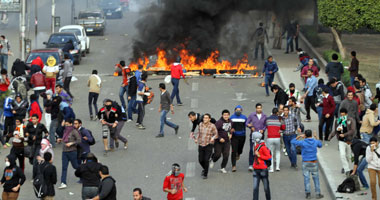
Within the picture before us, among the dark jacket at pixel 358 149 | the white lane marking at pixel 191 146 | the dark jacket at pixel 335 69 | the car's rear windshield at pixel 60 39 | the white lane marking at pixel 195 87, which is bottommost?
the white lane marking at pixel 191 146

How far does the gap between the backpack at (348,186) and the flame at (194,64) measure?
48.5 feet

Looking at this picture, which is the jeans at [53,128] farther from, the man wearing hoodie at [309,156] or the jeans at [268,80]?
the jeans at [268,80]

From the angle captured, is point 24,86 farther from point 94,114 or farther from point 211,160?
point 211,160

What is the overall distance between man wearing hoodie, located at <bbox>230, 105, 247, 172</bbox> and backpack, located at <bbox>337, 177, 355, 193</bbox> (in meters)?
2.73

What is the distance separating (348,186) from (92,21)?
33.0 m

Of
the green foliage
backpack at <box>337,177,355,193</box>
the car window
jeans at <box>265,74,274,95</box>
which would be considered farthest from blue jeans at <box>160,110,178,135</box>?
the car window

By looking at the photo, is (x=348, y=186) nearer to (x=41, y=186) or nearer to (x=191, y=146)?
(x=191, y=146)

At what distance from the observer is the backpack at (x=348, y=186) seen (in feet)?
51.1

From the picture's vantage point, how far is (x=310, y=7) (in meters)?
35.6

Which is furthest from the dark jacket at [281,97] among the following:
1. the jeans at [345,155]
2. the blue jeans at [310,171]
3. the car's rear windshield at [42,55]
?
the car's rear windshield at [42,55]

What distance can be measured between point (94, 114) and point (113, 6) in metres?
37.4

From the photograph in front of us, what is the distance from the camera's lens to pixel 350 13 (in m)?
31.2

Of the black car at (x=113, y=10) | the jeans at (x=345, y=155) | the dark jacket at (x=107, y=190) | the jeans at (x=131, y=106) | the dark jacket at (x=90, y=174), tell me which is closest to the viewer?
the dark jacket at (x=107, y=190)

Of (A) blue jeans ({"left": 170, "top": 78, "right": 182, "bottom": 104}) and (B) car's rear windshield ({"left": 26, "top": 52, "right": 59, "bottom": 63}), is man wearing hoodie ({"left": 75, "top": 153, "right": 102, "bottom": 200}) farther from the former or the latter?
(B) car's rear windshield ({"left": 26, "top": 52, "right": 59, "bottom": 63})
